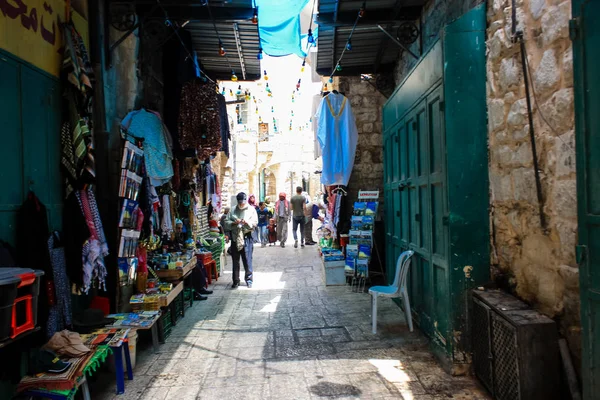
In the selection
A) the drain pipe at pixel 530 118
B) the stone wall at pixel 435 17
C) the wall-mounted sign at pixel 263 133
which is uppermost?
the wall-mounted sign at pixel 263 133

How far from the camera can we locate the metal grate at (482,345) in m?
3.34

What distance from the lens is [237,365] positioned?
14.1 ft

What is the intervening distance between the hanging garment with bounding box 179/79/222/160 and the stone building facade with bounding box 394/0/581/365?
171 inches

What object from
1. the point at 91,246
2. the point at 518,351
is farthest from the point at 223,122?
the point at 518,351

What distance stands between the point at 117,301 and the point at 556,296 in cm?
443

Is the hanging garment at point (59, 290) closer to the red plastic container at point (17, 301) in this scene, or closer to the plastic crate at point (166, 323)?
the red plastic container at point (17, 301)

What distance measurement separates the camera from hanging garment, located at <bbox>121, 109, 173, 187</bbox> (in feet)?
17.6

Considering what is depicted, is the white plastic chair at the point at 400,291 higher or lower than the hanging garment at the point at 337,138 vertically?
lower

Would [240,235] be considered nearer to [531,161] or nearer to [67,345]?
[67,345]

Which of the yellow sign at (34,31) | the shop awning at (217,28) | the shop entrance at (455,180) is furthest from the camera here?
the shop awning at (217,28)

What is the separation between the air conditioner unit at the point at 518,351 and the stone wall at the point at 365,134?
5647mm

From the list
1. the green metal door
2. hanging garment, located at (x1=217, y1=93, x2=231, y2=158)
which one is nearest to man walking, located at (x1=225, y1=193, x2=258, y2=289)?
hanging garment, located at (x1=217, y1=93, x2=231, y2=158)

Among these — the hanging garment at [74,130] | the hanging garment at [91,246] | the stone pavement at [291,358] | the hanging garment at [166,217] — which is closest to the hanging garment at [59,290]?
the hanging garment at [91,246]

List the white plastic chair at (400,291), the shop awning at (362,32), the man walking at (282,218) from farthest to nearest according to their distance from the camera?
the man walking at (282,218) < the shop awning at (362,32) < the white plastic chair at (400,291)
